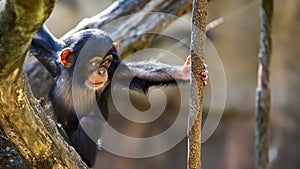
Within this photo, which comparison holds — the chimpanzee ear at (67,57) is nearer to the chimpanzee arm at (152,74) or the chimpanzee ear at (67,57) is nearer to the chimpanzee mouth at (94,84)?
the chimpanzee mouth at (94,84)

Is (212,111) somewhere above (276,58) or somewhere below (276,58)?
below

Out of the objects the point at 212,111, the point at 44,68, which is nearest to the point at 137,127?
the point at 212,111

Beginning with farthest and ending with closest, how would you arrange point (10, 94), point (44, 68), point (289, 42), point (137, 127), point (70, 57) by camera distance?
point (137, 127), point (289, 42), point (44, 68), point (70, 57), point (10, 94)

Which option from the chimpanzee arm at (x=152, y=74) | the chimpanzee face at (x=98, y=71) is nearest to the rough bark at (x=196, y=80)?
the chimpanzee arm at (x=152, y=74)

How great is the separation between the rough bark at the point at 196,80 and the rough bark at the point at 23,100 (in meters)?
0.27

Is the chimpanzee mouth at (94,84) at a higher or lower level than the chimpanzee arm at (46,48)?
lower

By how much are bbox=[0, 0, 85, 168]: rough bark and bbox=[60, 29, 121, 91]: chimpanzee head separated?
1037 millimetres

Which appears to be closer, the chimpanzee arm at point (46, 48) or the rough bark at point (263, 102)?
the rough bark at point (263, 102)

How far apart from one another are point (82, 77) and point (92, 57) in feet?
0.36

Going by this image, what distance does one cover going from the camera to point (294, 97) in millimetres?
4578

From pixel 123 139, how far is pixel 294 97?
1.43 m

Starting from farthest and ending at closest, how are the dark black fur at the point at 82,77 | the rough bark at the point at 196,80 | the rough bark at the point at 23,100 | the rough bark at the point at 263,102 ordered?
1. the dark black fur at the point at 82,77
2. the rough bark at the point at 263,102
3. the rough bark at the point at 196,80
4. the rough bark at the point at 23,100

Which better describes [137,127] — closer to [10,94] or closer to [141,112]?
[141,112]

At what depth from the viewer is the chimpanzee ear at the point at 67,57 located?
7.53 feet
